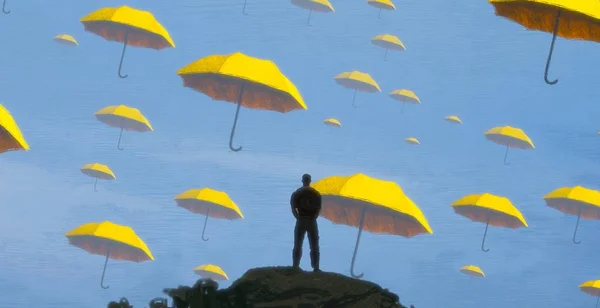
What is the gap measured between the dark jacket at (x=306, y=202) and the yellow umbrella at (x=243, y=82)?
1123cm

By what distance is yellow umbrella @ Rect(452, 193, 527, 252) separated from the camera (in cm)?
2798

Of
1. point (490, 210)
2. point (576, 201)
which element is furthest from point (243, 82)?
point (576, 201)

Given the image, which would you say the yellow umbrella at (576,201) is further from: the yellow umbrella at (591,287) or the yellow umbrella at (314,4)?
the yellow umbrella at (314,4)

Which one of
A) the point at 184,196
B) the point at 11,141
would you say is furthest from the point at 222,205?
the point at 11,141

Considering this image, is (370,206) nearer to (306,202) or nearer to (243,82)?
(243,82)

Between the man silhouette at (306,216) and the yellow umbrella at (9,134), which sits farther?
the yellow umbrella at (9,134)

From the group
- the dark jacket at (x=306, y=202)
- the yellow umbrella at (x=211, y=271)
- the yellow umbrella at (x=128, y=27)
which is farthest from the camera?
the yellow umbrella at (x=211, y=271)

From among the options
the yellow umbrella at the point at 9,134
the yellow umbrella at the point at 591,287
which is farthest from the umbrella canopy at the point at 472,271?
the yellow umbrella at the point at 9,134

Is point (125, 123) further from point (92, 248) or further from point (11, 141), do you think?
point (11, 141)

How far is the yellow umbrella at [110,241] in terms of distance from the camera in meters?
26.4

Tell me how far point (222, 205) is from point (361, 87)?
8.67 m

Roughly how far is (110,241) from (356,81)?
1271 centimetres

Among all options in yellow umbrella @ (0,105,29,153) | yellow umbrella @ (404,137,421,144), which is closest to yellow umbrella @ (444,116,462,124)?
yellow umbrella @ (404,137,421,144)

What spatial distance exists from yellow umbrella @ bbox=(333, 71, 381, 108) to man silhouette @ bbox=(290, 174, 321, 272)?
26.1 m
